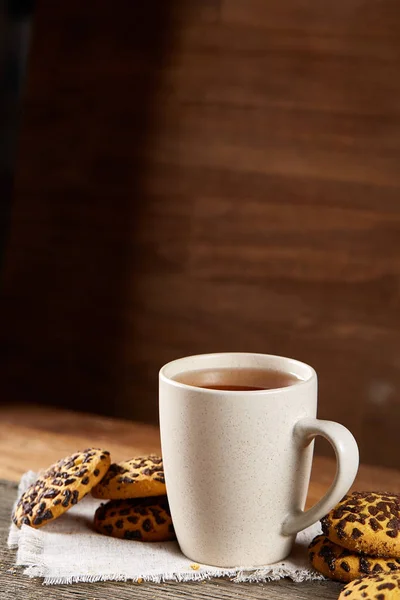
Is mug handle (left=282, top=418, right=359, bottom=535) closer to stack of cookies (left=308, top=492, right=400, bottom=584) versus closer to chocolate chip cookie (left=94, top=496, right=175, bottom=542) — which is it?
stack of cookies (left=308, top=492, right=400, bottom=584)

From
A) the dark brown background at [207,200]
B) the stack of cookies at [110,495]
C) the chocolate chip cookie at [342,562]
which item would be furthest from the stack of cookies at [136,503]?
the dark brown background at [207,200]

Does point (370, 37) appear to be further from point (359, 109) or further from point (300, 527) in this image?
point (300, 527)

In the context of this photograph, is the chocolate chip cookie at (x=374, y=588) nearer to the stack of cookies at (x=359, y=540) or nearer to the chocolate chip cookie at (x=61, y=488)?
the stack of cookies at (x=359, y=540)

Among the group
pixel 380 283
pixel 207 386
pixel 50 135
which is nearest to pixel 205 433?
pixel 207 386

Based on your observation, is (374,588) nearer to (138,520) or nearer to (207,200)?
(138,520)

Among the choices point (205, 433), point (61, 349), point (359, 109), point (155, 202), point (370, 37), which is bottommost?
point (61, 349)

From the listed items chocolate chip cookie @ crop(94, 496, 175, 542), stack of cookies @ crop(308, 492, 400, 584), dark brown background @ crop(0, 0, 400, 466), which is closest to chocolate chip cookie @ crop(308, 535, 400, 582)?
stack of cookies @ crop(308, 492, 400, 584)
